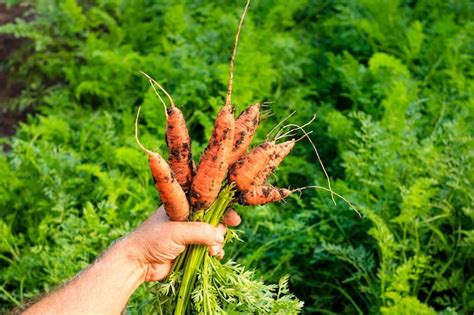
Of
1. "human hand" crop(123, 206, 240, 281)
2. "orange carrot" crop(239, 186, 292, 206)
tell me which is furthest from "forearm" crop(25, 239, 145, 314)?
"orange carrot" crop(239, 186, 292, 206)

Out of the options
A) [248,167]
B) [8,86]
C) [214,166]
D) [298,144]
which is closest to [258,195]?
[248,167]

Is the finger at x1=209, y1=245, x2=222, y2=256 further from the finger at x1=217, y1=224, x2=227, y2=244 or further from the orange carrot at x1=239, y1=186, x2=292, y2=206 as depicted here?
the orange carrot at x1=239, y1=186, x2=292, y2=206

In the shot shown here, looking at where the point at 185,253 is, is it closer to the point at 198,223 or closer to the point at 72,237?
the point at 198,223

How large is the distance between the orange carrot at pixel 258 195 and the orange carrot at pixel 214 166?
128 millimetres

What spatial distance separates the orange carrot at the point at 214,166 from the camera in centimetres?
287

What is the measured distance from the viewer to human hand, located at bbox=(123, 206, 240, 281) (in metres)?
2.81

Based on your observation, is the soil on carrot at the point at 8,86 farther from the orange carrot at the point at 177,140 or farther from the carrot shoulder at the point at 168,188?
the carrot shoulder at the point at 168,188

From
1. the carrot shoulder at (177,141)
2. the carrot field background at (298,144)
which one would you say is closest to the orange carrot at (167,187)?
the carrot shoulder at (177,141)

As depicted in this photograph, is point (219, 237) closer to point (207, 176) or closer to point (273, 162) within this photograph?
point (207, 176)

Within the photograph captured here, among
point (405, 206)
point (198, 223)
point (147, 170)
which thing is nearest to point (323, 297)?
point (405, 206)

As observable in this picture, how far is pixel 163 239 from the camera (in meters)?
2.82

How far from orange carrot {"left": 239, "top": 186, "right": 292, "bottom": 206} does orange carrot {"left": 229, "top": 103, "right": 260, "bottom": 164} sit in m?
0.16

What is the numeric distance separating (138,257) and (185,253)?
201 mm

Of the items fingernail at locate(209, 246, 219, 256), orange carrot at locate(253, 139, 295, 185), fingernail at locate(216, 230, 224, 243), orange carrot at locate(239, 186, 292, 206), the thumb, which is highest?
orange carrot at locate(253, 139, 295, 185)
